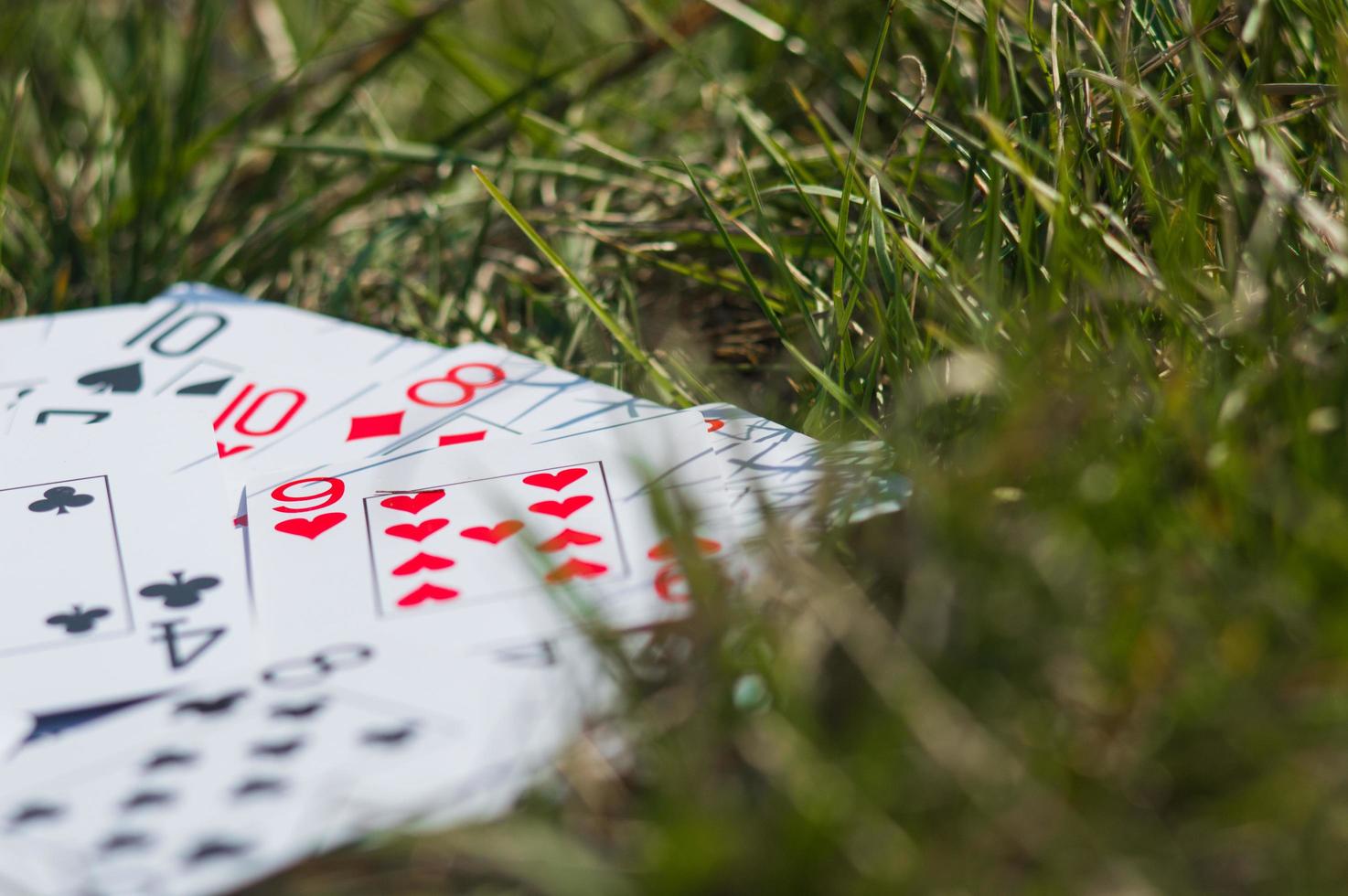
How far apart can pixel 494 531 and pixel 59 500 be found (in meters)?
0.55

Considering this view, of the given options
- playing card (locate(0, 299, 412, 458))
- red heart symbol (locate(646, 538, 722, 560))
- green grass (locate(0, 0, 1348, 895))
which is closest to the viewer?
green grass (locate(0, 0, 1348, 895))

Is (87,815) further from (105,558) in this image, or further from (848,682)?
(848,682)

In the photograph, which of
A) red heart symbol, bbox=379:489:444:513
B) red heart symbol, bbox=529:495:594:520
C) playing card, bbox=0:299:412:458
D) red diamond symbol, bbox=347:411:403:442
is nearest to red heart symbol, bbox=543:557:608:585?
red heart symbol, bbox=529:495:594:520

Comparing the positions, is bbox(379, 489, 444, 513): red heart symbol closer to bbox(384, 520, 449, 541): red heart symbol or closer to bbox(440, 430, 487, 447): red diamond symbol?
bbox(384, 520, 449, 541): red heart symbol

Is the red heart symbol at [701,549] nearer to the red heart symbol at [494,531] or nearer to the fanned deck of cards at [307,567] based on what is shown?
the fanned deck of cards at [307,567]

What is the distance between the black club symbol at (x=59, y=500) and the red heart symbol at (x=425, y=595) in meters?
0.48

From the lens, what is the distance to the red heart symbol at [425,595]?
3.99ft

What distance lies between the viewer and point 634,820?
0.89 meters

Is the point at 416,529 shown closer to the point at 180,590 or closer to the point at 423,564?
the point at 423,564

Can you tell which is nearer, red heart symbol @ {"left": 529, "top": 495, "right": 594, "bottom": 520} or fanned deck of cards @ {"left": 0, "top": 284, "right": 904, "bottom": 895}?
fanned deck of cards @ {"left": 0, "top": 284, "right": 904, "bottom": 895}

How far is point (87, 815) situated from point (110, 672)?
191mm

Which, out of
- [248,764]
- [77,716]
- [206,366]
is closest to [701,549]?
[248,764]

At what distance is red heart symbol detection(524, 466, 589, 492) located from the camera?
1386 mm

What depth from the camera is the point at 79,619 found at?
124cm
